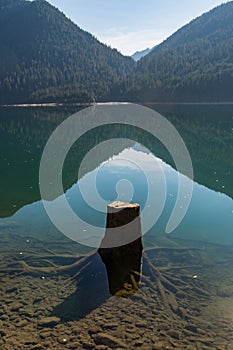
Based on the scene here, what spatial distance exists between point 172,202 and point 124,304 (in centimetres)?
1033

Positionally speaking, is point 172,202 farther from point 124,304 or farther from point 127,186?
point 124,304

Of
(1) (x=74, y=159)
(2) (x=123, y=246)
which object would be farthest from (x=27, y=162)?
(2) (x=123, y=246)

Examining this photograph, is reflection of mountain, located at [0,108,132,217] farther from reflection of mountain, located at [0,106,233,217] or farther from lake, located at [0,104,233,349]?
lake, located at [0,104,233,349]

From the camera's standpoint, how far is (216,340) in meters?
8.34

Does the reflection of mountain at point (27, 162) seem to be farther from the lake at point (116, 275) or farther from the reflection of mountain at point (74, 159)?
the lake at point (116, 275)

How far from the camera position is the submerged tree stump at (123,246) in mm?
10766

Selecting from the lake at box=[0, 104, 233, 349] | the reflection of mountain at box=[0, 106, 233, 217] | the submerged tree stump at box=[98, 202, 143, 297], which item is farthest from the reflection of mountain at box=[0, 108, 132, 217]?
the submerged tree stump at box=[98, 202, 143, 297]

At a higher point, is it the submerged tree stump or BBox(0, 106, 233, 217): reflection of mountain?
BBox(0, 106, 233, 217): reflection of mountain

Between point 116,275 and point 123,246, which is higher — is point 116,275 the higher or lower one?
the lower one

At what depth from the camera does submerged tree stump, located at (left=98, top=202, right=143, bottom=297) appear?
10.8 meters

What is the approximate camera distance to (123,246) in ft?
37.4

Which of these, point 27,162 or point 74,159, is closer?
point 27,162

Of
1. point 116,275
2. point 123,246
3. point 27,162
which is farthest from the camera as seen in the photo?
point 27,162

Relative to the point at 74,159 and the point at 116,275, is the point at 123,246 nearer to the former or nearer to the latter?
the point at 116,275
